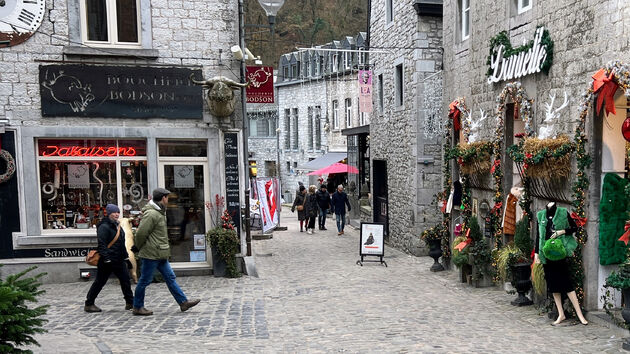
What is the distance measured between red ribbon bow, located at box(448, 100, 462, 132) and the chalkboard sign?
4.59m

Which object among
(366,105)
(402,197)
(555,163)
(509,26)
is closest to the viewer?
(555,163)

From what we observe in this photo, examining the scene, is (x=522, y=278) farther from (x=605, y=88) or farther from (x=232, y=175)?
(x=232, y=175)

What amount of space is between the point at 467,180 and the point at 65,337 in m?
7.95

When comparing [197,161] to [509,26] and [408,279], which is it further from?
[509,26]

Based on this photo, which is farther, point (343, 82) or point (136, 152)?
point (343, 82)

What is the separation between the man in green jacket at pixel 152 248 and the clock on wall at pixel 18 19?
454cm

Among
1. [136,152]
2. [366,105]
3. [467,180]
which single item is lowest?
[467,180]

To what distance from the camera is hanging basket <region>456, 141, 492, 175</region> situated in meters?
10.1

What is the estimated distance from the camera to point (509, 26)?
9242mm

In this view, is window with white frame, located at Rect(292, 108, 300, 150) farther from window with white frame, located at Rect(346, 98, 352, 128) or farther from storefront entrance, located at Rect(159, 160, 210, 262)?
storefront entrance, located at Rect(159, 160, 210, 262)

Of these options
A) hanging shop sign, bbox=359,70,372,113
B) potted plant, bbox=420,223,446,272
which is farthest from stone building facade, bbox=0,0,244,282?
hanging shop sign, bbox=359,70,372,113

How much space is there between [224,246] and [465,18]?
684 cm

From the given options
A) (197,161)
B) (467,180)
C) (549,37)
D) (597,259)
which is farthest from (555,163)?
(197,161)

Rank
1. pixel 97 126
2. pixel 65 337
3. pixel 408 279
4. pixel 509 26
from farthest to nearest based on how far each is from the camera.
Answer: pixel 408 279, pixel 97 126, pixel 509 26, pixel 65 337
